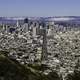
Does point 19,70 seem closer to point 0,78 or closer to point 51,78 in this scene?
point 0,78

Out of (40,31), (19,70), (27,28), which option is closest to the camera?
(19,70)

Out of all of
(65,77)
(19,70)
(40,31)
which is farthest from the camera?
→ (40,31)

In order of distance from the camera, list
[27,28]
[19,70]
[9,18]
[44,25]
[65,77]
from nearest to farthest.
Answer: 1. [19,70]
2. [65,77]
3. [44,25]
4. [27,28]
5. [9,18]

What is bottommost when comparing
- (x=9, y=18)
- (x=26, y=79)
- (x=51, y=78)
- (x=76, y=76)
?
(x=9, y=18)

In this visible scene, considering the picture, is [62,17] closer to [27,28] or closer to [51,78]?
[27,28]

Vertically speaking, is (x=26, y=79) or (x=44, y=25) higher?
(x=26, y=79)

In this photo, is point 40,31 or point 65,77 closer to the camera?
point 65,77

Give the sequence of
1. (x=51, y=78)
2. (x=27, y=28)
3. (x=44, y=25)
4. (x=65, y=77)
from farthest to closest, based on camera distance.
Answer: (x=27, y=28) → (x=44, y=25) → (x=65, y=77) → (x=51, y=78)

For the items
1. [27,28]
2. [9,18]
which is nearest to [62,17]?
[9,18]

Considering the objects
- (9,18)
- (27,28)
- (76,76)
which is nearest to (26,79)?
(76,76)
